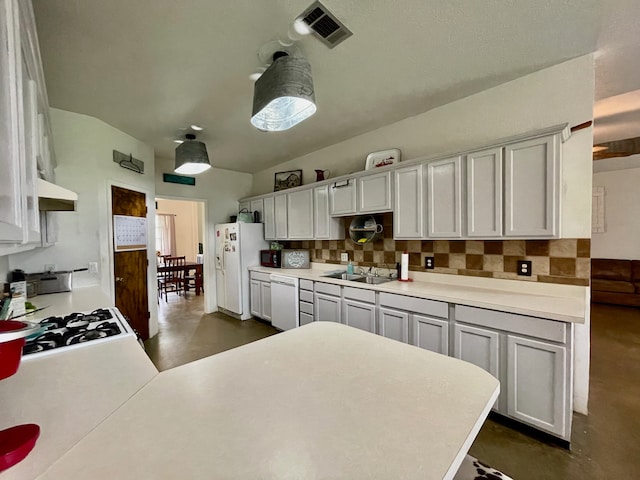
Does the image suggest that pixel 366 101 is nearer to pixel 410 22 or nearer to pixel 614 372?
pixel 410 22

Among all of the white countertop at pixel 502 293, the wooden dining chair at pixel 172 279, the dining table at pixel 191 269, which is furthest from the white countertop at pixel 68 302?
the wooden dining chair at pixel 172 279

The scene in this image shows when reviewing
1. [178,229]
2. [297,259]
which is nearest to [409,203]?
[297,259]

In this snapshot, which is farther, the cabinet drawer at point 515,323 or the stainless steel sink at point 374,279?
the stainless steel sink at point 374,279

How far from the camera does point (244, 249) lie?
4469mm

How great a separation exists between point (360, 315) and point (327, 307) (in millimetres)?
502

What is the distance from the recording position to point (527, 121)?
2256mm

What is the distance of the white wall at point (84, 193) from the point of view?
271cm

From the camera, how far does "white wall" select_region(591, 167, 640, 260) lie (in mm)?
5074

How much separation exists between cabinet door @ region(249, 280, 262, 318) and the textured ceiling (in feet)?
8.29

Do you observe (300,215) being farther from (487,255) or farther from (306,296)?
(487,255)

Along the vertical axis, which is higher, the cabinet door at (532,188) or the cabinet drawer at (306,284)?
the cabinet door at (532,188)

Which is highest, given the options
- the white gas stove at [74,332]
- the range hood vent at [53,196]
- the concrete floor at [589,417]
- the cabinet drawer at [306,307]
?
the range hood vent at [53,196]

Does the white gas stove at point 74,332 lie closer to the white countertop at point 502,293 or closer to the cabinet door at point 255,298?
the white countertop at point 502,293

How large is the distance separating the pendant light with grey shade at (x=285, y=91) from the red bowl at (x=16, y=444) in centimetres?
168
